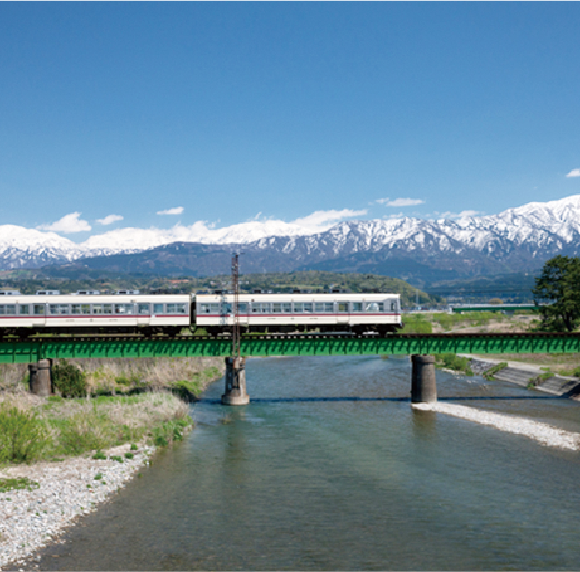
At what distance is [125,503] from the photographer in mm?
28734

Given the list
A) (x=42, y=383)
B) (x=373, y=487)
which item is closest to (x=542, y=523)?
(x=373, y=487)

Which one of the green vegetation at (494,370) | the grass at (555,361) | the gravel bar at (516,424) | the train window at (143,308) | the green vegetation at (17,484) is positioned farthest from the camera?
the green vegetation at (494,370)

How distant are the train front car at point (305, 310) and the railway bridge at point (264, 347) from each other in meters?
1.68

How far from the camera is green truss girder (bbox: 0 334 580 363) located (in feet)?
182

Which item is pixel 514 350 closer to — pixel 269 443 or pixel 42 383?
pixel 269 443

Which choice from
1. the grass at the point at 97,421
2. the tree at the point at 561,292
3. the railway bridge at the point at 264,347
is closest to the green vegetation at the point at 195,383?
the railway bridge at the point at 264,347

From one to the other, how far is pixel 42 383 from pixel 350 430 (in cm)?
2931

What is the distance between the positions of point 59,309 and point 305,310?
23598 millimetres

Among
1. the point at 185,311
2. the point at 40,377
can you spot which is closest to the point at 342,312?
the point at 185,311

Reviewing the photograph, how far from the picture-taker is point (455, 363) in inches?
3381

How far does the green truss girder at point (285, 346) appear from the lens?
55.4 m

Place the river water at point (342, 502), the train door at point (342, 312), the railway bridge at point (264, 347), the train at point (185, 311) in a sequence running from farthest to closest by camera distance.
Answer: the train door at point (342, 312)
the train at point (185, 311)
the railway bridge at point (264, 347)
the river water at point (342, 502)

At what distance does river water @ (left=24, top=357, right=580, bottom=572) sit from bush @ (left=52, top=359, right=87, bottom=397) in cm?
1396

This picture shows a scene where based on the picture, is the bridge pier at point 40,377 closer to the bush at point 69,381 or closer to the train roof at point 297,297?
the bush at point 69,381
